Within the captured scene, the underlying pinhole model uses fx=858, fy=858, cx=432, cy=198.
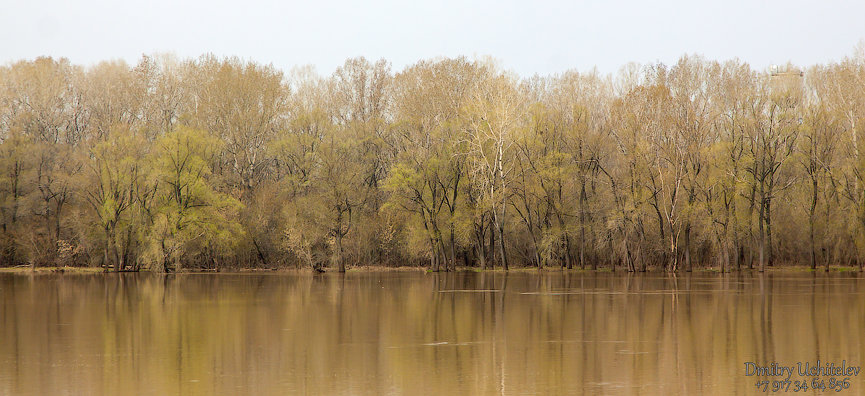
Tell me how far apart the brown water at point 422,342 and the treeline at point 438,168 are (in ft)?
77.8

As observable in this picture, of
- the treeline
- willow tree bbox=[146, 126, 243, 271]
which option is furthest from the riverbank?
willow tree bbox=[146, 126, 243, 271]

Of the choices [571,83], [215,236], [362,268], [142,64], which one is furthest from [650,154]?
[142,64]

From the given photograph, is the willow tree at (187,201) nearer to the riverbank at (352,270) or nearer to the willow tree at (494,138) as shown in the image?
the riverbank at (352,270)

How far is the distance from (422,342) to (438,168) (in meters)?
43.9

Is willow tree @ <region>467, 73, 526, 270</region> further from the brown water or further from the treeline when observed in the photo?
the brown water

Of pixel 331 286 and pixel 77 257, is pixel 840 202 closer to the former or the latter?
pixel 331 286

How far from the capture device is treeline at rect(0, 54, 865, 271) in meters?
58.6

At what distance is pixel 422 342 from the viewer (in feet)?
64.9

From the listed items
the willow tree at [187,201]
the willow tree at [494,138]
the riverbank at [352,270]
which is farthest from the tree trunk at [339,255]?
the willow tree at [494,138]

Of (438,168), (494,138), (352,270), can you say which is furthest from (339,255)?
(494,138)

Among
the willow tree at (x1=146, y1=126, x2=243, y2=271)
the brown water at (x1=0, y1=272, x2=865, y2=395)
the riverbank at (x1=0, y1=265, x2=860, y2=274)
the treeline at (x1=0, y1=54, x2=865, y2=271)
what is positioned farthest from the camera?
the riverbank at (x1=0, y1=265, x2=860, y2=274)

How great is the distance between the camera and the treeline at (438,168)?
192 ft

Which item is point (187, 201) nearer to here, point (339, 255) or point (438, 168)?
point (339, 255)

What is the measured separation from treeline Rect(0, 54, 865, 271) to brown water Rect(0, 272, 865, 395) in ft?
A: 77.8
